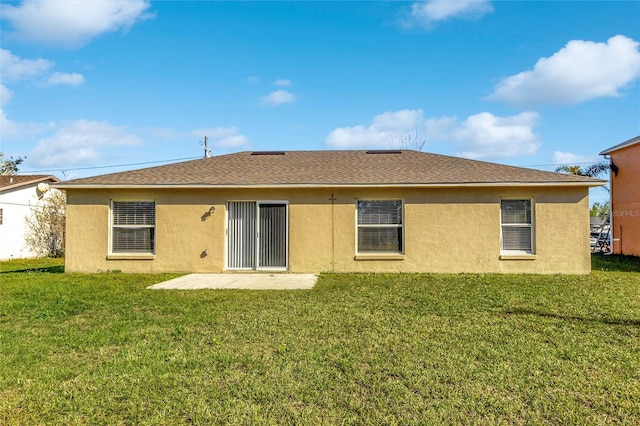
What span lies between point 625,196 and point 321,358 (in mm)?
20220

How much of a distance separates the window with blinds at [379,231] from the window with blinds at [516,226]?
3067 mm

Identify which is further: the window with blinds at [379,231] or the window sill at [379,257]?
the window with blinds at [379,231]

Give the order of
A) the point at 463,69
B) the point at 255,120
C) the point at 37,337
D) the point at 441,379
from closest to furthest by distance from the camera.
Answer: the point at 441,379
the point at 37,337
the point at 463,69
the point at 255,120

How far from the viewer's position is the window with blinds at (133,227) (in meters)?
11.4

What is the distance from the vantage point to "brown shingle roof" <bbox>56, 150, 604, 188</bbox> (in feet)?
35.9

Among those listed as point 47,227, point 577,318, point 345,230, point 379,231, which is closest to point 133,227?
point 345,230

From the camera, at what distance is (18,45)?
12.0 meters

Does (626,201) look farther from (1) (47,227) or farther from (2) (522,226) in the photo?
(1) (47,227)

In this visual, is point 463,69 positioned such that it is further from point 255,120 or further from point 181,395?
point 181,395

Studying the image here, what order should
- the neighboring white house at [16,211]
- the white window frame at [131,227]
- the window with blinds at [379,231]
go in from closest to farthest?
the window with blinds at [379,231]
the white window frame at [131,227]
the neighboring white house at [16,211]

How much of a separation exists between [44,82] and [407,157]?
43.3 ft

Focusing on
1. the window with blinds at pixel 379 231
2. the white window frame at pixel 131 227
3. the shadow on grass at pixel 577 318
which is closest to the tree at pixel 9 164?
the white window frame at pixel 131 227

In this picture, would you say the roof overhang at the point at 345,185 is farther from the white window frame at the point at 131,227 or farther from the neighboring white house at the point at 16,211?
the neighboring white house at the point at 16,211

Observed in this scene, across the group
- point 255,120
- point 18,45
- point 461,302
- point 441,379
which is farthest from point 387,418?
point 255,120
